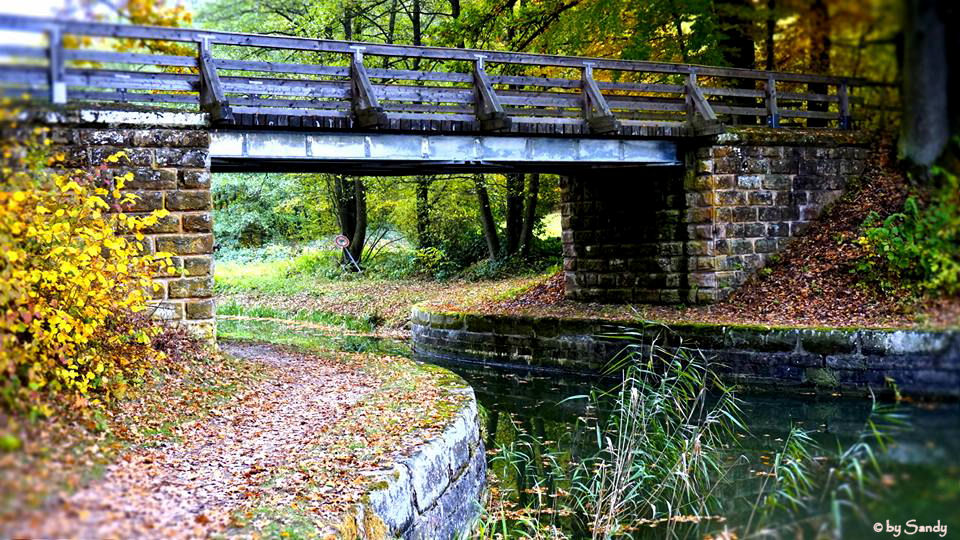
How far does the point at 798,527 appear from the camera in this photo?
2092 mm

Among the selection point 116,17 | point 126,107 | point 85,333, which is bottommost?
point 85,333

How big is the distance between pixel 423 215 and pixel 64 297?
2178cm

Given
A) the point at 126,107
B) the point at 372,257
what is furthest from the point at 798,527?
the point at 372,257

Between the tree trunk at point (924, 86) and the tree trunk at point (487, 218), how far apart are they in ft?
75.3

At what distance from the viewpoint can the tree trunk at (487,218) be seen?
81.4 ft

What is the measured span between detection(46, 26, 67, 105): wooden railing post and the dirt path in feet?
4.05

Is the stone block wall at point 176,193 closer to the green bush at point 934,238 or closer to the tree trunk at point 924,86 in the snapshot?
the green bush at point 934,238

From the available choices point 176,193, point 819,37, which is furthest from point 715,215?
point 819,37

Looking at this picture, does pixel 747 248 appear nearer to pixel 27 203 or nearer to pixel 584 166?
pixel 584 166

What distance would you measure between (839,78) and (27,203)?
205 inches

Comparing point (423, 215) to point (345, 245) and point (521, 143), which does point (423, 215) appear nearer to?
point (345, 245)

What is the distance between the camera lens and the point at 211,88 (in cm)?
985

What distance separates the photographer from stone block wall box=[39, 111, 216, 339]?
9.45 metres

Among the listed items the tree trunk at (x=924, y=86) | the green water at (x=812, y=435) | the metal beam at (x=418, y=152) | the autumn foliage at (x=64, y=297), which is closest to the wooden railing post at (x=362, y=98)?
the metal beam at (x=418, y=152)
